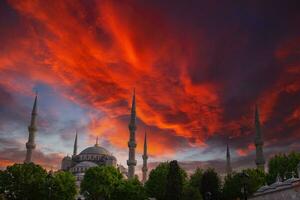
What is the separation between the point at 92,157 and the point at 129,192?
60.1 meters

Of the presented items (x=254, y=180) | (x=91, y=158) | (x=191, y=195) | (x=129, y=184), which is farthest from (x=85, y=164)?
(x=191, y=195)

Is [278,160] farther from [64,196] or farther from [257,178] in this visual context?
[64,196]

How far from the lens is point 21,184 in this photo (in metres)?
61.2

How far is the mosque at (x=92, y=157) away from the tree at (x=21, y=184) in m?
23.0

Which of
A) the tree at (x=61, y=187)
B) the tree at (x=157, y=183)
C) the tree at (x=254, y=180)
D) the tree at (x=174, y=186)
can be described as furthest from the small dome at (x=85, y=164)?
the tree at (x=174, y=186)

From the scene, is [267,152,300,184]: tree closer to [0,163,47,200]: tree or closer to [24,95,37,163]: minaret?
[0,163,47,200]: tree

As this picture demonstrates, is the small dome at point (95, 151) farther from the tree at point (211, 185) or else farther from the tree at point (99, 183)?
the tree at point (211, 185)

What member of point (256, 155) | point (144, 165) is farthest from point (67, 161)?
point (256, 155)

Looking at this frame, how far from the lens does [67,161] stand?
125688 mm

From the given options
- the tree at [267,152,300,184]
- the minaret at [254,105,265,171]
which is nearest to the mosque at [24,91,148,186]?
the minaret at [254,105,265,171]

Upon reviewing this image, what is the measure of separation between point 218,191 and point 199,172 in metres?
11.5

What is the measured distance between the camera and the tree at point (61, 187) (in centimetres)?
6128

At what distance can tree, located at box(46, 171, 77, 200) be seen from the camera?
6128 cm

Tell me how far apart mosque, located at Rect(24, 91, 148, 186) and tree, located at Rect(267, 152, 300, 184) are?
31.1 meters
